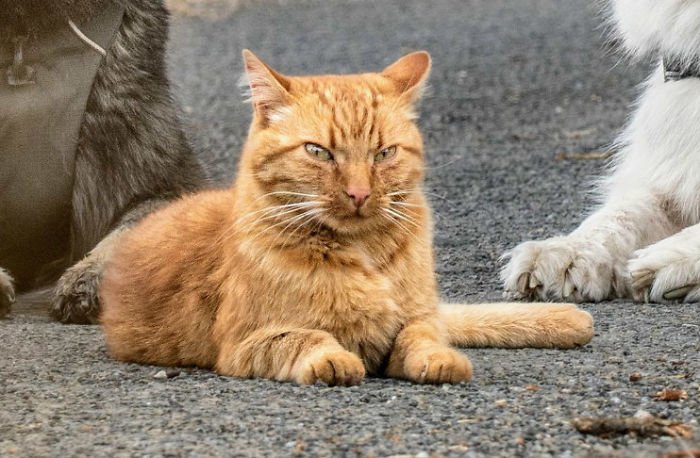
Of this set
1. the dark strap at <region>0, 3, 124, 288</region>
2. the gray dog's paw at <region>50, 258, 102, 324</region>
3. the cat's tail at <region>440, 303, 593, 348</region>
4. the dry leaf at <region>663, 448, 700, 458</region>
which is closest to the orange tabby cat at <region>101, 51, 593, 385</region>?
the cat's tail at <region>440, 303, 593, 348</region>

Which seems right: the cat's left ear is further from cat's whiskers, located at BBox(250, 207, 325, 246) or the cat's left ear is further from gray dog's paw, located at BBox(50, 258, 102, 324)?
gray dog's paw, located at BBox(50, 258, 102, 324)

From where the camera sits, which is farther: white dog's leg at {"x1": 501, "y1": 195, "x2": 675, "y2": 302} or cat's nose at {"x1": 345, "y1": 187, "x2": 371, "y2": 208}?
white dog's leg at {"x1": 501, "y1": 195, "x2": 675, "y2": 302}

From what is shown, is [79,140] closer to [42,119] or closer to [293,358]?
[42,119]

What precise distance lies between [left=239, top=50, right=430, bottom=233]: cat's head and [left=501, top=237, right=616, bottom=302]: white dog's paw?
139 centimetres

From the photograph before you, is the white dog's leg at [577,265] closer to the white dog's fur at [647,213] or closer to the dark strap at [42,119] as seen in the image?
the white dog's fur at [647,213]

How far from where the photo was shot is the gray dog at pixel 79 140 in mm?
5195

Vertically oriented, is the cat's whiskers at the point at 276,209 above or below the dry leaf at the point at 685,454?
above

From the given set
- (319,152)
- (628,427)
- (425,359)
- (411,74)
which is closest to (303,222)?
(319,152)

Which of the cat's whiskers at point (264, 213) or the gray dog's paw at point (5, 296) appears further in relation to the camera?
the gray dog's paw at point (5, 296)

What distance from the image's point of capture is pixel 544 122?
976 cm

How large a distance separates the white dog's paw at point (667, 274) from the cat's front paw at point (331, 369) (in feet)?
5.89

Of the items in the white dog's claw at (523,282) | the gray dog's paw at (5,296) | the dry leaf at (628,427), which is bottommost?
the gray dog's paw at (5,296)

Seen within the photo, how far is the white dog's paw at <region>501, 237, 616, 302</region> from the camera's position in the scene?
5.11 meters

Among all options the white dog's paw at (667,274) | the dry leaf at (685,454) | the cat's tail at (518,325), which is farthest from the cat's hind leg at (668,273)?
the dry leaf at (685,454)
